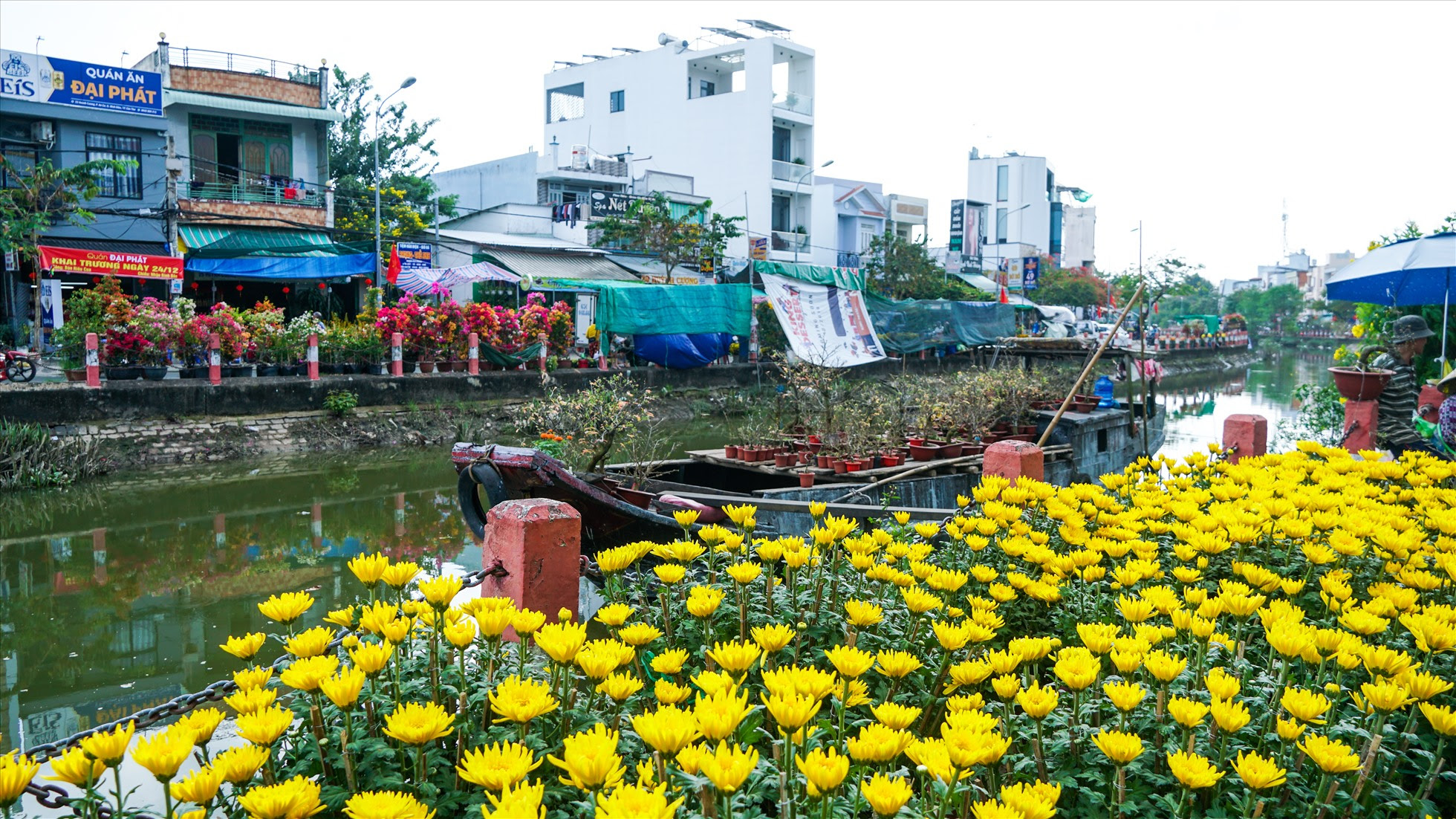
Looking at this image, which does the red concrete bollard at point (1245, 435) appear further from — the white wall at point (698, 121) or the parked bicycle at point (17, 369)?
the white wall at point (698, 121)

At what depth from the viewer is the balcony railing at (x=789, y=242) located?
113ft

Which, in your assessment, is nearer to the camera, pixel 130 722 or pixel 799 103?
pixel 130 722

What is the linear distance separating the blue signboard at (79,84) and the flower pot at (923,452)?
741 inches

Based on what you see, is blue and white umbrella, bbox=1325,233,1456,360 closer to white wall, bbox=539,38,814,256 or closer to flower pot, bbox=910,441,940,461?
flower pot, bbox=910,441,940,461

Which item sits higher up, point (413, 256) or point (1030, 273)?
point (1030, 273)

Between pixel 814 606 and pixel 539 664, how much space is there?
2.90 ft

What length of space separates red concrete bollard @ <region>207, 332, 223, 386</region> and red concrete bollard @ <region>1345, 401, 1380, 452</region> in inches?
601

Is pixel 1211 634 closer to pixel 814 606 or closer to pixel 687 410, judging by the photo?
pixel 814 606

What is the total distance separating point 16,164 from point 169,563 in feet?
47.5

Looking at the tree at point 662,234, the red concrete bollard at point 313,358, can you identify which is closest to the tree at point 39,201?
the red concrete bollard at point 313,358

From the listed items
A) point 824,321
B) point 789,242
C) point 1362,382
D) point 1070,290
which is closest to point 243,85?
point 824,321

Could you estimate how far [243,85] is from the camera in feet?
74.3

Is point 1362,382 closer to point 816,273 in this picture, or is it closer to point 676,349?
point 676,349

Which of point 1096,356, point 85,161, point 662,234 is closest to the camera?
point 1096,356
